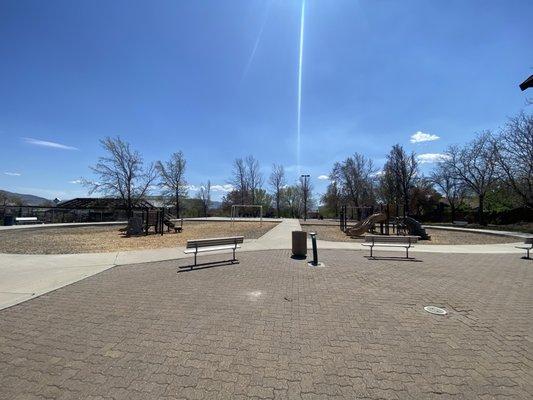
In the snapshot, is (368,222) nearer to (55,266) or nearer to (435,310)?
(435,310)

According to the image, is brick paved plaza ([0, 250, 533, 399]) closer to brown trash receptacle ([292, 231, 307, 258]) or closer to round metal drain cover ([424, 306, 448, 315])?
round metal drain cover ([424, 306, 448, 315])

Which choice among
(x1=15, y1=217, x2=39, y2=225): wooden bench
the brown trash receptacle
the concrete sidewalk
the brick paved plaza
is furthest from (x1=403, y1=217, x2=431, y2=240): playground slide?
(x1=15, y1=217, x2=39, y2=225): wooden bench

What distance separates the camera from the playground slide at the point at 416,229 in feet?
61.9

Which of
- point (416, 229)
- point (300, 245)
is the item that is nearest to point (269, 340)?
point (300, 245)

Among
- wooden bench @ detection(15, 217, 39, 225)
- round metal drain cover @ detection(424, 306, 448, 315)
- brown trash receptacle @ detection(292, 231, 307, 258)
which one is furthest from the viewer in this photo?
wooden bench @ detection(15, 217, 39, 225)

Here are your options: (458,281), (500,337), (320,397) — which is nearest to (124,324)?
(320,397)

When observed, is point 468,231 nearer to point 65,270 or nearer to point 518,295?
point 518,295

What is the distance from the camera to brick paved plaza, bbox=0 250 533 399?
3150 millimetres

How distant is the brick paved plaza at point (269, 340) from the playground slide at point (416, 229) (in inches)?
455

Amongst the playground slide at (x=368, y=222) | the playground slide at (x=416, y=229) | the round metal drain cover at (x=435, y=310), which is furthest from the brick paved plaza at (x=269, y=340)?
the playground slide at (x=368, y=222)

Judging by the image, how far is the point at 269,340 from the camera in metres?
4.22

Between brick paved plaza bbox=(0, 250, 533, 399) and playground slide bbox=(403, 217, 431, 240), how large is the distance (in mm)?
11554

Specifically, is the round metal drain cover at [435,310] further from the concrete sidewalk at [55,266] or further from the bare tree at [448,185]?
the bare tree at [448,185]

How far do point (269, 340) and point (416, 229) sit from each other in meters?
17.7
